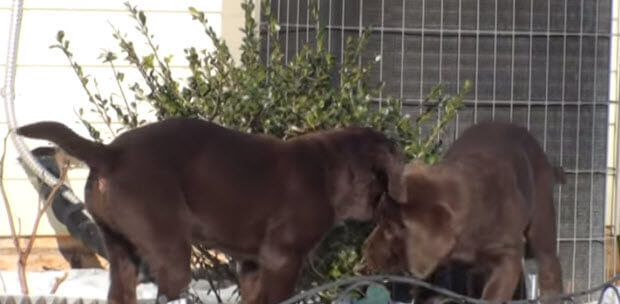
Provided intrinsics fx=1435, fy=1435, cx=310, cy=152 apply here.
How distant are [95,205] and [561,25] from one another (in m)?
3.50

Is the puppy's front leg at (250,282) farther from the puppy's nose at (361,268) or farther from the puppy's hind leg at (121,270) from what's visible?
the puppy's nose at (361,268)

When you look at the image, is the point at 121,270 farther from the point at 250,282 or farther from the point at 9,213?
the point at 9,213

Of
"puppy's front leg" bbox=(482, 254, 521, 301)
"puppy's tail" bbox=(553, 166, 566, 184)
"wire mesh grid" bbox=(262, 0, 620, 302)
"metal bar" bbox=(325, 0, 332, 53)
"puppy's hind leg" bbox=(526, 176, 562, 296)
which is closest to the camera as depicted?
"puppy's front leg" bbox=(482, 254, 521, 301)

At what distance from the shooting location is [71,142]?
18.0 feet

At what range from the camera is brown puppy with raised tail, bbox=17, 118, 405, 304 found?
18.2ft

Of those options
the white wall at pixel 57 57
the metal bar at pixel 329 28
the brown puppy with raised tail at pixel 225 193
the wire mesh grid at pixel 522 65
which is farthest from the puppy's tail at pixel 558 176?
the white wall at pixel 57 57

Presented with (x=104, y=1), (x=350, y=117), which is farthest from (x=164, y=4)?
(x=350, y=117)

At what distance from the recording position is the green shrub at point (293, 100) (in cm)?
680

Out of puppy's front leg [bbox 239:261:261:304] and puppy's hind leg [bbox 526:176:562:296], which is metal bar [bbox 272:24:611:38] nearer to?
puppy's hind leg [bbox 526:176:562:296]

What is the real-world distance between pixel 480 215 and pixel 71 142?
185 centimetres

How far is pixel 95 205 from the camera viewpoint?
18.5 feet

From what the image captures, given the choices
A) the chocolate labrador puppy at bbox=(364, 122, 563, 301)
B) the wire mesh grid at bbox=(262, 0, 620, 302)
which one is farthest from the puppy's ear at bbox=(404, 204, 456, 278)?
the wire mesh grid at bbox=(262, 0, 620, 302)

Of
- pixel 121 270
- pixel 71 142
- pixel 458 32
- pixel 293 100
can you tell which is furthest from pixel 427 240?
pixel 458 32

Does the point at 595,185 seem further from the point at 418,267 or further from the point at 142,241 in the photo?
the point at 142,241
